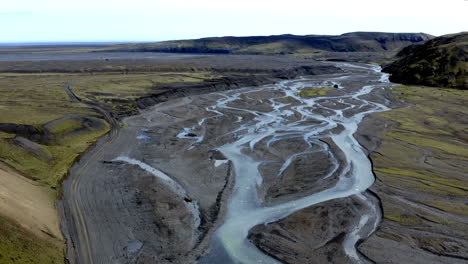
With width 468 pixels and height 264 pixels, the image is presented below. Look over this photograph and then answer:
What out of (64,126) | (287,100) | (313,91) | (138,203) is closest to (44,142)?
(64,126)

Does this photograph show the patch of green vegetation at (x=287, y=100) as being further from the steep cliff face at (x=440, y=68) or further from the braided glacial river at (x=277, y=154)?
the steep cliff face at (x=440, y=68)

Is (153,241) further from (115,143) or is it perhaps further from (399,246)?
(115,143)

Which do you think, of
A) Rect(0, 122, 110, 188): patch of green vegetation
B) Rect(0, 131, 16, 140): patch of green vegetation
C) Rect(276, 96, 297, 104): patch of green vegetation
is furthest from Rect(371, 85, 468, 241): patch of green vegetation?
Rect(0, 131, 16, 140): patch of green vegetation

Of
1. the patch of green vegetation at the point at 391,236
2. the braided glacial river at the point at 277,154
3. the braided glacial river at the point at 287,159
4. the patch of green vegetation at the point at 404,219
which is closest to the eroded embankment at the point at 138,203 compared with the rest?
the braided glacial river at the point at 277,154

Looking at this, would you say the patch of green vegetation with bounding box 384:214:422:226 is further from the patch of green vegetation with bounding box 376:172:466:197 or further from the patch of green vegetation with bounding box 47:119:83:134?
the patch of green vegetation with bounding box 47:119:83:134

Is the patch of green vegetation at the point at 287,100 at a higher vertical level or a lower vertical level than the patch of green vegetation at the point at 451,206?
higher

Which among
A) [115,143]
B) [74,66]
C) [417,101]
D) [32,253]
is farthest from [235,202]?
[74,66]

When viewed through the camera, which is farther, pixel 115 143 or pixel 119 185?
pixel 115 143
